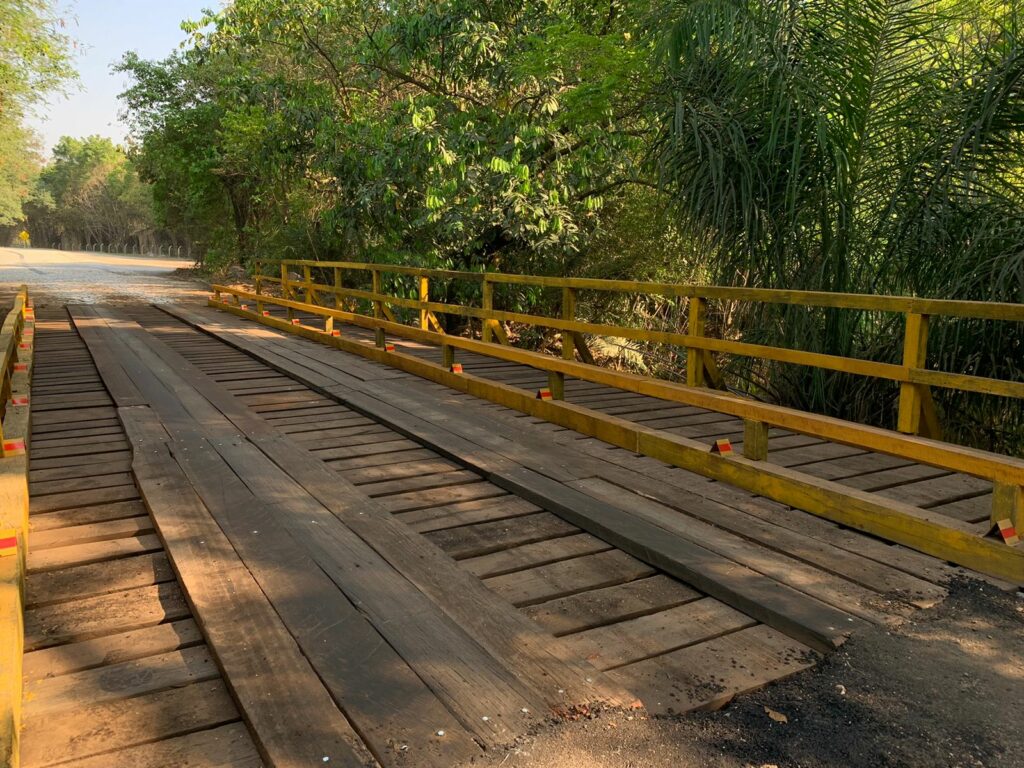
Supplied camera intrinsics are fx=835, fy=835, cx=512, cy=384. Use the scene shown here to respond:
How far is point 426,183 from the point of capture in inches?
517

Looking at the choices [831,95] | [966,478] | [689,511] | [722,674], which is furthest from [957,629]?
[831,95]

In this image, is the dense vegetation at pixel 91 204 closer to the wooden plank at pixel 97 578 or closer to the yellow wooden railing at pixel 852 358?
the yellow wooden railing at pixel 852 358

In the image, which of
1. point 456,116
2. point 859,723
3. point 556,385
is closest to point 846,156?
point 556,385

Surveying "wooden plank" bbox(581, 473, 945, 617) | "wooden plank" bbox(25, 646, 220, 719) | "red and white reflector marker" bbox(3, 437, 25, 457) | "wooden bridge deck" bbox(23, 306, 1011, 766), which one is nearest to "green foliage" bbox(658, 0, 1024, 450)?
"wooden bridge deck" bbox(23, 306, 1011, 766)

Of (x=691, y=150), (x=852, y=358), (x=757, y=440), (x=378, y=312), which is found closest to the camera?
(x=757, y=440)

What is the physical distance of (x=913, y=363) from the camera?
165 inches

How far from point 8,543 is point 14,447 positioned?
1.73 meters

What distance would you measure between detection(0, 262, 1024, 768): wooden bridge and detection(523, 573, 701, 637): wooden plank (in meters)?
0.02

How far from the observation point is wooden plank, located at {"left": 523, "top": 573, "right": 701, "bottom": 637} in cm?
326

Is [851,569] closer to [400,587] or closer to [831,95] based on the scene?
[400,587]

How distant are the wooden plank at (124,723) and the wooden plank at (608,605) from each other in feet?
4.03

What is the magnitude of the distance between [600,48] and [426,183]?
12.5 feet

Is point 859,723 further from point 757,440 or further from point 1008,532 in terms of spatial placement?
point 757,440

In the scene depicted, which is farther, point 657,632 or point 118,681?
point 657,632
